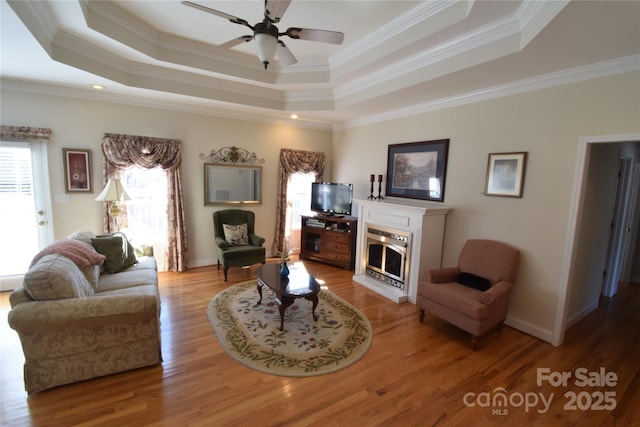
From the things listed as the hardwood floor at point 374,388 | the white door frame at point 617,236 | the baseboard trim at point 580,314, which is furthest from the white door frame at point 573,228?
the white door frame at point 617,236

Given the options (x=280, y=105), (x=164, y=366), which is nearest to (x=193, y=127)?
(x=280, y=105)

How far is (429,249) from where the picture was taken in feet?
12.6

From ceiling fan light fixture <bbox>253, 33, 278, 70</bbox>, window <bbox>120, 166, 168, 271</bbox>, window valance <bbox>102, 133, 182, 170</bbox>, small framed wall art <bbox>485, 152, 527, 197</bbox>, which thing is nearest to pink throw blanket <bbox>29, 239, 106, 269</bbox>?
window <bbox>120, 166, 168, 271</bbox>

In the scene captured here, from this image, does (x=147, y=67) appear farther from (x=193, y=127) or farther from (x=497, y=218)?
(x=497, y=218)

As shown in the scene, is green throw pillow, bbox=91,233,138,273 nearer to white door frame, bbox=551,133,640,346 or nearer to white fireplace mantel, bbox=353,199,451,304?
white fireplace mantel, bbox=353,199,451,304

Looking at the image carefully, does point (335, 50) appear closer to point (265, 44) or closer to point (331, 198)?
point (265, 44)

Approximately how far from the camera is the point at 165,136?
462 cm

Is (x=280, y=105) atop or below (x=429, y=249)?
atop

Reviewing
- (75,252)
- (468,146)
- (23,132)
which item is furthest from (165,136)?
(468,146)

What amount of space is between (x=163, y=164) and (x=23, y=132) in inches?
63.2

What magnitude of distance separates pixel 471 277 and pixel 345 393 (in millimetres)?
2015

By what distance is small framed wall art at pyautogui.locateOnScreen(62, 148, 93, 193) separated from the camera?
13.1 ft

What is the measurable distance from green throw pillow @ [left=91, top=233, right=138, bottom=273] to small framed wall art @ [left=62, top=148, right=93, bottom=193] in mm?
1236

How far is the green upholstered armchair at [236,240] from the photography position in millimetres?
4406
